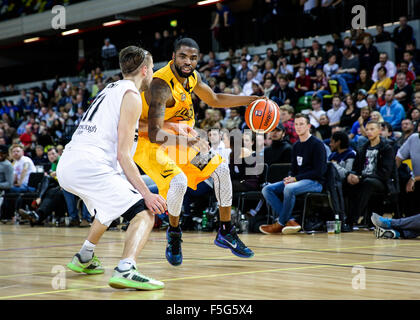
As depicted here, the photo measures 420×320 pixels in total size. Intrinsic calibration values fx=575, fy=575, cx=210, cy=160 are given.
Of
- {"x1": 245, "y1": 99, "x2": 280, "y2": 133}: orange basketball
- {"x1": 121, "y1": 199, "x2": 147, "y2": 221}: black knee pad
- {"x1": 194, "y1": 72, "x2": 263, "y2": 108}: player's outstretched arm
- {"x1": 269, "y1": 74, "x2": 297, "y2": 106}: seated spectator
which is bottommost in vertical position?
{"x1": 121, "y1": 199, "x2": 147, "y2": 221}: black knee pad

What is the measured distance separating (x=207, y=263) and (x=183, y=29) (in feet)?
57.8

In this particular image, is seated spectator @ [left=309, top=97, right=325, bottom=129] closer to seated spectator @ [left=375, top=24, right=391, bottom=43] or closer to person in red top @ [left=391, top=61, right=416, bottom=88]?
person in red top @ [left=391, top=61, right=416, bottom=88]

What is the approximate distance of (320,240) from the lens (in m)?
7.06

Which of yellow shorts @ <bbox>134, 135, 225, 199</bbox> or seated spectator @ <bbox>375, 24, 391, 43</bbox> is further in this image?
seated spectator @ <bbox>375, 24, 391, 43</bbox>

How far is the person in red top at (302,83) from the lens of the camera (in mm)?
13312

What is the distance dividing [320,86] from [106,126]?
9942mm

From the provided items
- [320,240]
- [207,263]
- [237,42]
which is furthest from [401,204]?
[237,42]

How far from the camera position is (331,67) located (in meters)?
13.4

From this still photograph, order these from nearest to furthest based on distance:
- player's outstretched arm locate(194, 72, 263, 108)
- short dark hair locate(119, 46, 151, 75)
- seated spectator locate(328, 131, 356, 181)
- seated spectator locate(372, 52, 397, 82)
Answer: short dark hair locate(119, 46, 151, 75) → player's outstretched arm locate(194, 72, 263, 108) → seated spectator locate(328, 131, 356, 181) → seated spectator locate(372, 52, 397, 82)

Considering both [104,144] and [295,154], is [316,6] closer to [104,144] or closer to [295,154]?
[295,154]

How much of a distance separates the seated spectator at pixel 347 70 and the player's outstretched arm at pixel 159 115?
8.51 metres

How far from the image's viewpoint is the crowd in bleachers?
30.7 feet

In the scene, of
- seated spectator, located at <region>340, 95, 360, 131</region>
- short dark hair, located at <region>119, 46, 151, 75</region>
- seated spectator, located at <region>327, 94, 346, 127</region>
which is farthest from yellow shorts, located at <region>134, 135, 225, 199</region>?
seated spectator, located at <region>327, 94, 346, 127</region>

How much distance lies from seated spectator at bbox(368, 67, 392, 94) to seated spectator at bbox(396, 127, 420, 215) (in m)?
3.24
